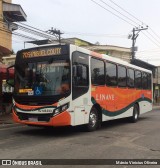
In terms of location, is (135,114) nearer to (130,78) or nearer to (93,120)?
(130,78)

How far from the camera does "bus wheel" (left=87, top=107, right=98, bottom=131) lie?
44.7ft

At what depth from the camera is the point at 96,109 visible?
14273mm

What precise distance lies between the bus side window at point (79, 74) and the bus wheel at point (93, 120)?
1181 millimetres

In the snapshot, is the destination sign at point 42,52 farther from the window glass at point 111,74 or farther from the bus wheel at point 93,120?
the window glass at point 111,74

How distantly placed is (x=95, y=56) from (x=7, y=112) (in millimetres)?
10941

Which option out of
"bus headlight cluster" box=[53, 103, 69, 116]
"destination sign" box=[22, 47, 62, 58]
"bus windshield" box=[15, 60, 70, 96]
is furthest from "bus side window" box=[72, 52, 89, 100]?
"destination sign" box=[22, 47, 62, 58]

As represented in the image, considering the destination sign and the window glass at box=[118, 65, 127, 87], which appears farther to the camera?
the window glass at box=[118, 65, 127, 87]

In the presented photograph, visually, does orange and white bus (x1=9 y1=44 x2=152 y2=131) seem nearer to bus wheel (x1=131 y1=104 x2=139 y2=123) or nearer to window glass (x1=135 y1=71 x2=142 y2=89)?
bus wheel (x1=131 y1=104 x2=139 y2=123)

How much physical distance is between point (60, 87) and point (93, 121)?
2652 millimetres

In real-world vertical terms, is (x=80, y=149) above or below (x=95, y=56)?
below

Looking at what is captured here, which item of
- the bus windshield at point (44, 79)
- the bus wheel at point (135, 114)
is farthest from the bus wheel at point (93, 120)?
the bus wheel at point (135, 114)

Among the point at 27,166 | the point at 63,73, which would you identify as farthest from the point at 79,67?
the point at 27,166

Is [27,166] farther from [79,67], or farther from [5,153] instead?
[79,67]

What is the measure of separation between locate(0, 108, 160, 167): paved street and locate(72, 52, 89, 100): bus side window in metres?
1.62
